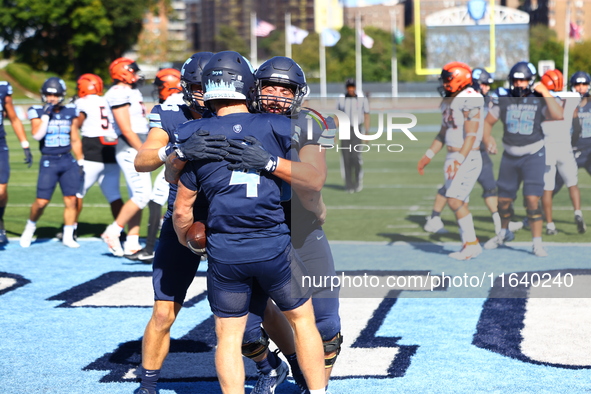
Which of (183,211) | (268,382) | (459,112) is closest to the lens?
(183,211)

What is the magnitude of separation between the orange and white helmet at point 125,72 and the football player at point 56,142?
3.25 feet

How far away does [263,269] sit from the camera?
3.63 meters

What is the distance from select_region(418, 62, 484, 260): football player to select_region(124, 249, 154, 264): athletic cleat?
9.42 ft

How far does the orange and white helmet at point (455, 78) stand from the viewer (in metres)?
7.77

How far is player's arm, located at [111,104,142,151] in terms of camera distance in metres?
7.55

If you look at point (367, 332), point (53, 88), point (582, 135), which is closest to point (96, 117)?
point (53, 88)

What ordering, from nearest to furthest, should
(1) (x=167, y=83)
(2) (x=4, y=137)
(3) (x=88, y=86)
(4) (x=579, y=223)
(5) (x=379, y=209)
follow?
1. (1) (x=167, y=83)
2. (3) (x=88, y=86)
3. (2) (x=4, y=137)
4. (4) (x=579, y=223)
5. (5) (x=379, y=209)

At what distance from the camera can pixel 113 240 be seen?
8.07 meters

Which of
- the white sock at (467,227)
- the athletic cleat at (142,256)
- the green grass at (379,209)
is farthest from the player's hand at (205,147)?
the green grass at (379,209)

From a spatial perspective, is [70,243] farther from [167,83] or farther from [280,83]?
[280,83]

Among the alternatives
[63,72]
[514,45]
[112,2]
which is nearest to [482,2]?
[514,45]

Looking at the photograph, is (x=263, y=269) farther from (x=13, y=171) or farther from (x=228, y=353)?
(x=13, y=171)

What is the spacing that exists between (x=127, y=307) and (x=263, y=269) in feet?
10.3

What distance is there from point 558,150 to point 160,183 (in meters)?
4.71
